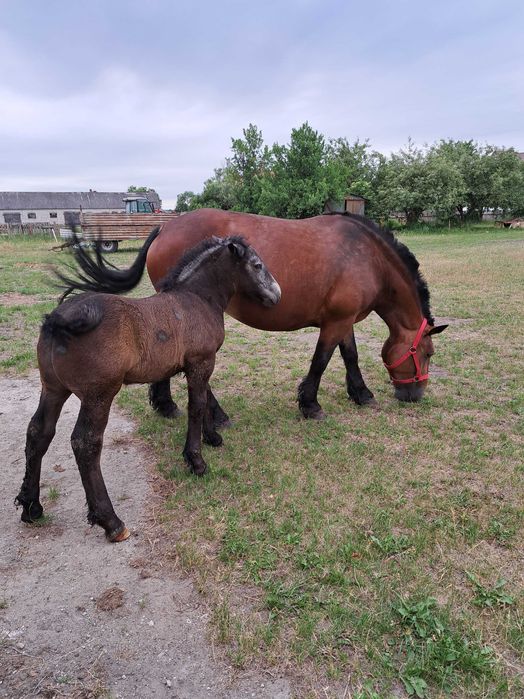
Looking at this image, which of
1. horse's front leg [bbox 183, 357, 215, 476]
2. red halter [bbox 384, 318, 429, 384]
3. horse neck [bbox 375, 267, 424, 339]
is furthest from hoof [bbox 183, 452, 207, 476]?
horse neck [bbox 375, 267, 424, 339]

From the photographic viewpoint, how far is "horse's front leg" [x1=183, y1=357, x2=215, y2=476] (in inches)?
138

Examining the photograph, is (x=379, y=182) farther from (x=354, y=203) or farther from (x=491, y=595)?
(x=491, y=595)

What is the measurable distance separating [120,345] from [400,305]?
3.32 meters

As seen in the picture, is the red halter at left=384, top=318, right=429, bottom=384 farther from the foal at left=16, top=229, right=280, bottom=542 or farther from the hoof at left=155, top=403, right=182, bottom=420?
the hoof at left=155, top=403, right=182, bottom=420

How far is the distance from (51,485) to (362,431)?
2.94 metres

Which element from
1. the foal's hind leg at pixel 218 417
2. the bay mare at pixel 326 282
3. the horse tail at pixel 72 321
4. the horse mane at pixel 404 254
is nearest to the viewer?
the horse tail at pixel 72 321

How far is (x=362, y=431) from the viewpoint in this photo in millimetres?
4695

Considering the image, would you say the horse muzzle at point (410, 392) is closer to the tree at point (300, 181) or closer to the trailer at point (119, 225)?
the trailer at point (119, 225)

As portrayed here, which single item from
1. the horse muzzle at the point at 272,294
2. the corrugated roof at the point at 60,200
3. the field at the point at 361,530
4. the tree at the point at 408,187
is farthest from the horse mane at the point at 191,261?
the corrugated roof at the point at 60,200

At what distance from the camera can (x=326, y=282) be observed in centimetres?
468

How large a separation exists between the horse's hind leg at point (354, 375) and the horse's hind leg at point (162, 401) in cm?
206

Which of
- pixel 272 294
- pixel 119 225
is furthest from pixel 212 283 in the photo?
pixel 119 225

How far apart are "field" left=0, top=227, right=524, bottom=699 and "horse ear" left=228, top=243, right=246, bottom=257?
1.44m

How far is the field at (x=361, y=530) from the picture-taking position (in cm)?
219
